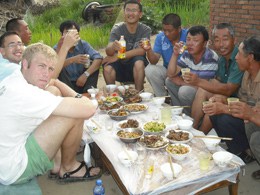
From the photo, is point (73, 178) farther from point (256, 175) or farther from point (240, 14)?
point (240, 14)

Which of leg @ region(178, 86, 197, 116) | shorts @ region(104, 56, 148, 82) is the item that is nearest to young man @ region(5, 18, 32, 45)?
shorts @ region(104, 56, 148, 82)

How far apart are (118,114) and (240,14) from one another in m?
3.74

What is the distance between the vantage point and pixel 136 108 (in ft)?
12.0

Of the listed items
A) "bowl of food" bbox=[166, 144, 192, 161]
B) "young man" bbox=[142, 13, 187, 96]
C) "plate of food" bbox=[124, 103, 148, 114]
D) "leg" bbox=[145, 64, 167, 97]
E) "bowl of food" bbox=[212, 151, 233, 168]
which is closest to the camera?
"bowl of food" bbox=[212, 151, 233, 168]

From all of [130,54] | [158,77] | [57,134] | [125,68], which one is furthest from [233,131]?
[125,68]

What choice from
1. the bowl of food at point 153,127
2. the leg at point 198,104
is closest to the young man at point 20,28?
the bowl of food at point 153,127

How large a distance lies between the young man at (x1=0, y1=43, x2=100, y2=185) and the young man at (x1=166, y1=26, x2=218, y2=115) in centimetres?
166

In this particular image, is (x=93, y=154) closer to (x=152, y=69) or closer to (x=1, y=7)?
(x=152, y=69)

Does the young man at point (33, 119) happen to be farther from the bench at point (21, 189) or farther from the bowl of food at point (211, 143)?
the bowl of food at point (211, 143)

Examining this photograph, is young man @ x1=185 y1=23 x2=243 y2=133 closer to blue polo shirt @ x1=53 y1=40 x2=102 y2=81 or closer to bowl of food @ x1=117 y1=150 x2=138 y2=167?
bowl of food @ x1=117 y1=150 x2=138 y2=167

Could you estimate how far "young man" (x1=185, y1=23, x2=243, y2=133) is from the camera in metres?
3.65

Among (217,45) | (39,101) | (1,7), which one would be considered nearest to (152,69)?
(217,45)

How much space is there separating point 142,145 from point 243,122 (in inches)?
48.9

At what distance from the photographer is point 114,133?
3170 mm
